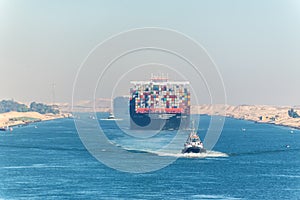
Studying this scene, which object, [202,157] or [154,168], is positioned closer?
[154,168]

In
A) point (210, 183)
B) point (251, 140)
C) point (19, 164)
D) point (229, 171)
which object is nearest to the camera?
point (210, 183)

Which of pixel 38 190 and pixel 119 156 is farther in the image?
pixel 119 156

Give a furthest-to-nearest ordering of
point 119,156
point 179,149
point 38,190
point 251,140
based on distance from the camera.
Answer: point 251,140 < point 179,149 < point 119,156 < point 38,190

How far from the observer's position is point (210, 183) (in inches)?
3723

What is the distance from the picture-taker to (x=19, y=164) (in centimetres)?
11412

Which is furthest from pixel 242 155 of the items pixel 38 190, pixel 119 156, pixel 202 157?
pixel 38 190

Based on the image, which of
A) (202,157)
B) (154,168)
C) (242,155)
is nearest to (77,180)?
(154,168)

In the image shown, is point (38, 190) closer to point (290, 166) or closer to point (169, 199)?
point (169, 199)

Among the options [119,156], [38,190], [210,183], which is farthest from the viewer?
[119,156]

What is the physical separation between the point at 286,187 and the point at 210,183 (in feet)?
31.7

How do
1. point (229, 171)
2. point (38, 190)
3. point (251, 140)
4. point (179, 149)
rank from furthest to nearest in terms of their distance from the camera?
point (251, 140), point (179, 149), point (229, 171), point (38, 190)

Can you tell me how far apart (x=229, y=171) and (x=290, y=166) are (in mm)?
13703

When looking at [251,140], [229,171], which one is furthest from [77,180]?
[251,140]

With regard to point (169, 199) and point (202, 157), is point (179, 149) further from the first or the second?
point (169, 199)
